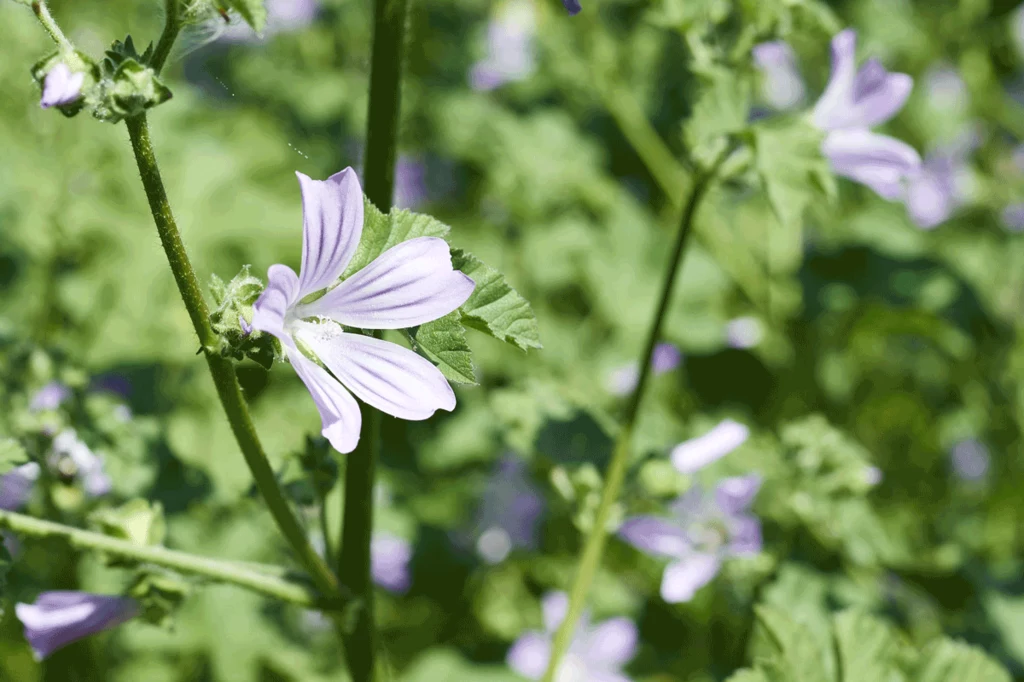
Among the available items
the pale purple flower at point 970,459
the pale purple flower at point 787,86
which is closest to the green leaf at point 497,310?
the pale purple flower at point 970,459

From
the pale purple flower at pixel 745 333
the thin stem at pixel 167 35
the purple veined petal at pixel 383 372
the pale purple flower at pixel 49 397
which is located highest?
the pale purple flower at pixel 49 397

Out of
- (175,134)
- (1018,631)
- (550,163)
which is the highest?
(175,134)

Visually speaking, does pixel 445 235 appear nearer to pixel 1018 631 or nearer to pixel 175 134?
pixel 1018 631

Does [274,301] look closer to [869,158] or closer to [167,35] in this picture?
[167,35]

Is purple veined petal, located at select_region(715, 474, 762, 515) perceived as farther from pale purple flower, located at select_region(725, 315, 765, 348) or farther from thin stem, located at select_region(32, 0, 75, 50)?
thin stem, located at select_region(32, 0, 75, 50)

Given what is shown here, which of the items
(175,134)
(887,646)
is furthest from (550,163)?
(887,646)

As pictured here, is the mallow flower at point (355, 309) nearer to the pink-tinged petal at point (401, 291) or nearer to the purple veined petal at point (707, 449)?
the pink-tinged petal at point (401, 291)
